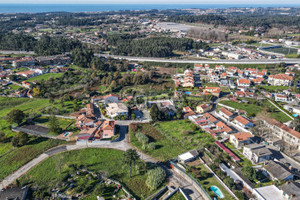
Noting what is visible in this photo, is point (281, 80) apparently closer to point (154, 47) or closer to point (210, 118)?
point (210, 118)

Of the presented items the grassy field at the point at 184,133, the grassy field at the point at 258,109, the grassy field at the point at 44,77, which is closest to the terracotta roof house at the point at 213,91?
the grassy field at the point at 258,109

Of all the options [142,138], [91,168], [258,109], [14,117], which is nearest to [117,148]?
[142,138]

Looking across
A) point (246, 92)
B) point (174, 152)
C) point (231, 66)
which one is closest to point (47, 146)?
point (174, 152)

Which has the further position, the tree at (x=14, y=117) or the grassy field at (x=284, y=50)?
the grassy field at (x=284, y=50)

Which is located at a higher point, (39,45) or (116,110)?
(39,45)

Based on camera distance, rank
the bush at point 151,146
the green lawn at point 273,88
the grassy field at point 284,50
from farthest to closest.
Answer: the grassy field at point 284,50
the green lawn at point 273,88
the bush at point 151,146

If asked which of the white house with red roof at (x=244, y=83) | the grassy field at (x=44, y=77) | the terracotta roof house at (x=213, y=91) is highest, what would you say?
the white house with red roof at (x=244, y=83)

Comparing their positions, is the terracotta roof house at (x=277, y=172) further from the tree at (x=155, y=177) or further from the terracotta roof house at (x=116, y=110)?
the terracotta roof house at (x=116, y=110)
